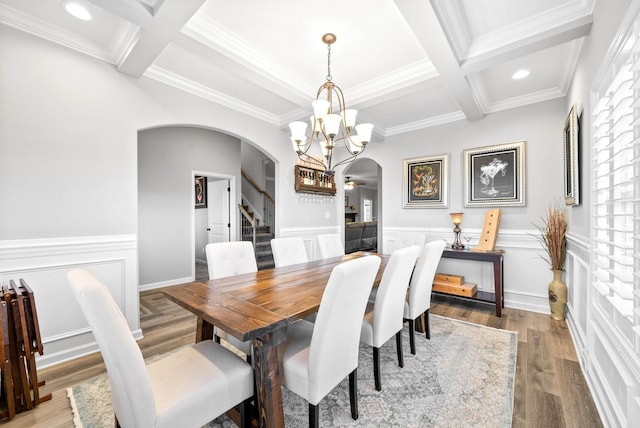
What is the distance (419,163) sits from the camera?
415cm

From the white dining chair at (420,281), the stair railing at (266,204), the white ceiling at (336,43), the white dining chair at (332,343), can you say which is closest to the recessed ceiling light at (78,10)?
the white ceiling at (336,43)

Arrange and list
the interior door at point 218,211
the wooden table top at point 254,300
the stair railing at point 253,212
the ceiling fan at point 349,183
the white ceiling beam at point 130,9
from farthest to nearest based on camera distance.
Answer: the ceiling fan at point 349,183
the stair railing at point 253,212
the interior door at point 218,211
the white ceiling beam at point 130,9
the wooden table top at point 254,300

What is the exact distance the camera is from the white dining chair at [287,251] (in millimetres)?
2732

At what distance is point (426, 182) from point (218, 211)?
169 inches

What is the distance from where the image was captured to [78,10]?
192 centimetres

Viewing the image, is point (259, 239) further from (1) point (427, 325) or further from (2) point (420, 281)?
(2) point (420, 281)

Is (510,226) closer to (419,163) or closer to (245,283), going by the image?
(419,163)

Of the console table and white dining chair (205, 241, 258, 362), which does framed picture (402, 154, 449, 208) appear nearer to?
the console table

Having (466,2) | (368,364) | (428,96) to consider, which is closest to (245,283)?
(368,364)

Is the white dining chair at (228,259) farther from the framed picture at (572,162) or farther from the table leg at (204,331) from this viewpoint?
the framed picture at (572,162)

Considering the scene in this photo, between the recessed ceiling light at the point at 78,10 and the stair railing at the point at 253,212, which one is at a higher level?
the recessed ceiling light at the point at 78,10

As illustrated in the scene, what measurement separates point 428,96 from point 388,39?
127cm

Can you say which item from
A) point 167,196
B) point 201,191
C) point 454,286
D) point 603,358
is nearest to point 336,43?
point 603,358

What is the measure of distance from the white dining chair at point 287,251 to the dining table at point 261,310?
64 cm
